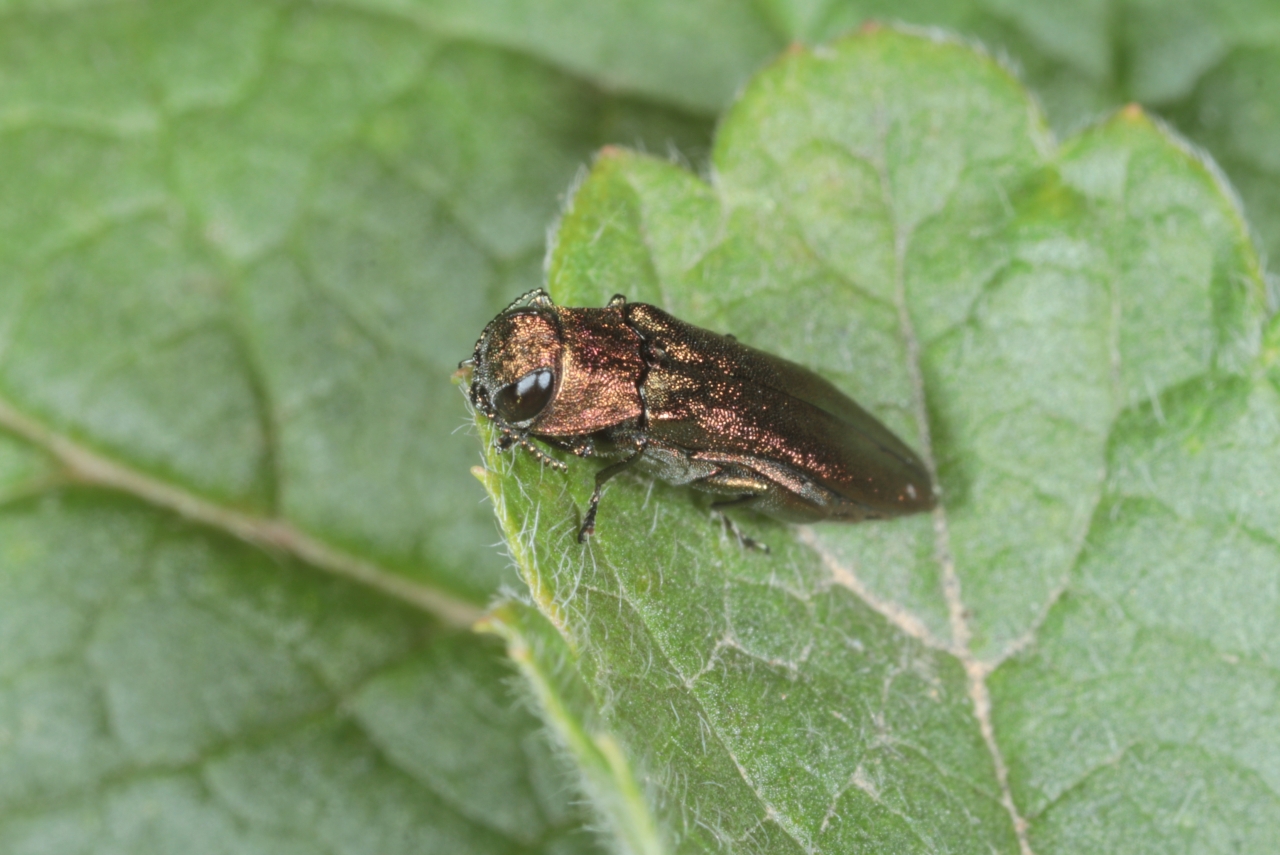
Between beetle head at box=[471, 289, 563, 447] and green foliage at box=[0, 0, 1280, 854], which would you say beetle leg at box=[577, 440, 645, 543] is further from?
beetle head at box=[471, 289, 563, 447]

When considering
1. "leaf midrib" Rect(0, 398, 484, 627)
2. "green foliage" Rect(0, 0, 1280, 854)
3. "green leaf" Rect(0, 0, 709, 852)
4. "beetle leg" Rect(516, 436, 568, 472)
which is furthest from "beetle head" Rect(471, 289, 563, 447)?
"leaf midrib" Rect(0, 398, 484, 627)

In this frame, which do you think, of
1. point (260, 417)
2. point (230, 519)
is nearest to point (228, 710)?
point (230, 519)

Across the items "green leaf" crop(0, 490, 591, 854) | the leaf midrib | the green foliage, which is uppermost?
the green foliage

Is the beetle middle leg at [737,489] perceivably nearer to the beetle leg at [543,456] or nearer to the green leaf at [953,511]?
the green leaf at [953,511]

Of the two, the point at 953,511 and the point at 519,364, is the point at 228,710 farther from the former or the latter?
the point at 953,511

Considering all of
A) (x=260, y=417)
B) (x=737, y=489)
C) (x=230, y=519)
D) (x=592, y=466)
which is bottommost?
(x=230, y=519)

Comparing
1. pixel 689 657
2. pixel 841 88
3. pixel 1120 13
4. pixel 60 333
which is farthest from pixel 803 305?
pixel 60 333
